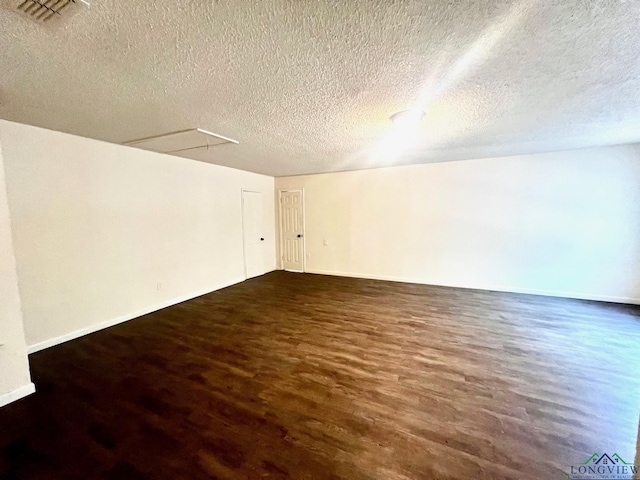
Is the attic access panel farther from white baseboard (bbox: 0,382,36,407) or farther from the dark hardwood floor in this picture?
white baseboard (bbox: 0,382,36,407)

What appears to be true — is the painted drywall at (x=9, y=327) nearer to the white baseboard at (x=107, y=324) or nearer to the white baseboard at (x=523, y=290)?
the white baseboard at (x=107, y=324)

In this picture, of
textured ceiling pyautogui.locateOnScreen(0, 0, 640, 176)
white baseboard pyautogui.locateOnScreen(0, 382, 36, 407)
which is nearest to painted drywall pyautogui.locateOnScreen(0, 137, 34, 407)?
white baseboard pyautogui.locateOnScreen(0, 382, 36, 407)

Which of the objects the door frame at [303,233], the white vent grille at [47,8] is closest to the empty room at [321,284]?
the white vent grille at [47,8]

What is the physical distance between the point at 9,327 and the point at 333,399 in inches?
110

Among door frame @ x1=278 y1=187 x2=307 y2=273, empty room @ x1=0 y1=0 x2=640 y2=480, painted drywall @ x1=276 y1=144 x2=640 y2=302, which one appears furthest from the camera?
door frame @ x1=278 y1=187 x2=307 y2=273

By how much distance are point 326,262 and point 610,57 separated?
551 centimetres

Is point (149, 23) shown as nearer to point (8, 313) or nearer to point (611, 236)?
point (8, 313)

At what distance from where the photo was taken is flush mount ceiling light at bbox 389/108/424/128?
2.55 m

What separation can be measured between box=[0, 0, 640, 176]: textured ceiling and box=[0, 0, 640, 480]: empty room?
2 cm

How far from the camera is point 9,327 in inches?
86.1

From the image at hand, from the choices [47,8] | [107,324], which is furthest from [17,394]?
[47,8]

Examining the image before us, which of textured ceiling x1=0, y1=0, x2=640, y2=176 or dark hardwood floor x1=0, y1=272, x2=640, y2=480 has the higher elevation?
textured ceiling x1=0, y1=0, x2=640, y2=176

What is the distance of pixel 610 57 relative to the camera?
172 centimetres

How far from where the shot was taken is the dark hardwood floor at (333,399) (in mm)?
1613
